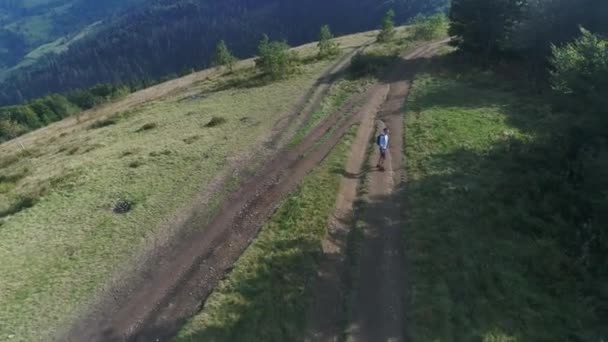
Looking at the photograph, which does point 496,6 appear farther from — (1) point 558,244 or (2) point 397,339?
(2) point 397,339

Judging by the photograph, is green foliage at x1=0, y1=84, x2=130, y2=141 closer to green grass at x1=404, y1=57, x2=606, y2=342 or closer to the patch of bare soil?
the patch of bare soil

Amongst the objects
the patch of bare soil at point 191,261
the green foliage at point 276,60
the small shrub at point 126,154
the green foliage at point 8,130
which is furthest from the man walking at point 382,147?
the green foliage at point 8,130

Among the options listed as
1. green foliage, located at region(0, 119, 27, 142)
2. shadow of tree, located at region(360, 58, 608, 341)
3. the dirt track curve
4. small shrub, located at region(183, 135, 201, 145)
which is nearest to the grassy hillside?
small shrub, located at region(183, 135, 201, 145)

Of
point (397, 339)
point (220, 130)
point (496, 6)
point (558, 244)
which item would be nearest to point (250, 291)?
point (397, 339)

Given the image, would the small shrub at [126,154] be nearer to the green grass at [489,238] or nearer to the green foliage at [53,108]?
the green grass at [489,238]

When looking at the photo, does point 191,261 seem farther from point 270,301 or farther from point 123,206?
point 123,206

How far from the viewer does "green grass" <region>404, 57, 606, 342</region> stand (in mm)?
17578

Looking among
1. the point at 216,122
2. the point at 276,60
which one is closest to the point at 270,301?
the point at 216,122

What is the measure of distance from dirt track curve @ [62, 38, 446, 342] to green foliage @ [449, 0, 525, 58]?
26021mm

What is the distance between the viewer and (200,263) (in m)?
23.1

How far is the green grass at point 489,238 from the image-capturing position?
17.6 meters

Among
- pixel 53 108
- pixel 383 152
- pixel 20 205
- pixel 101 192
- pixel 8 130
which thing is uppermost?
pixel 383 152

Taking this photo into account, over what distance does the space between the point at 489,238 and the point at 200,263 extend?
594 inches

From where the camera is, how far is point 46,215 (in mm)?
31609
